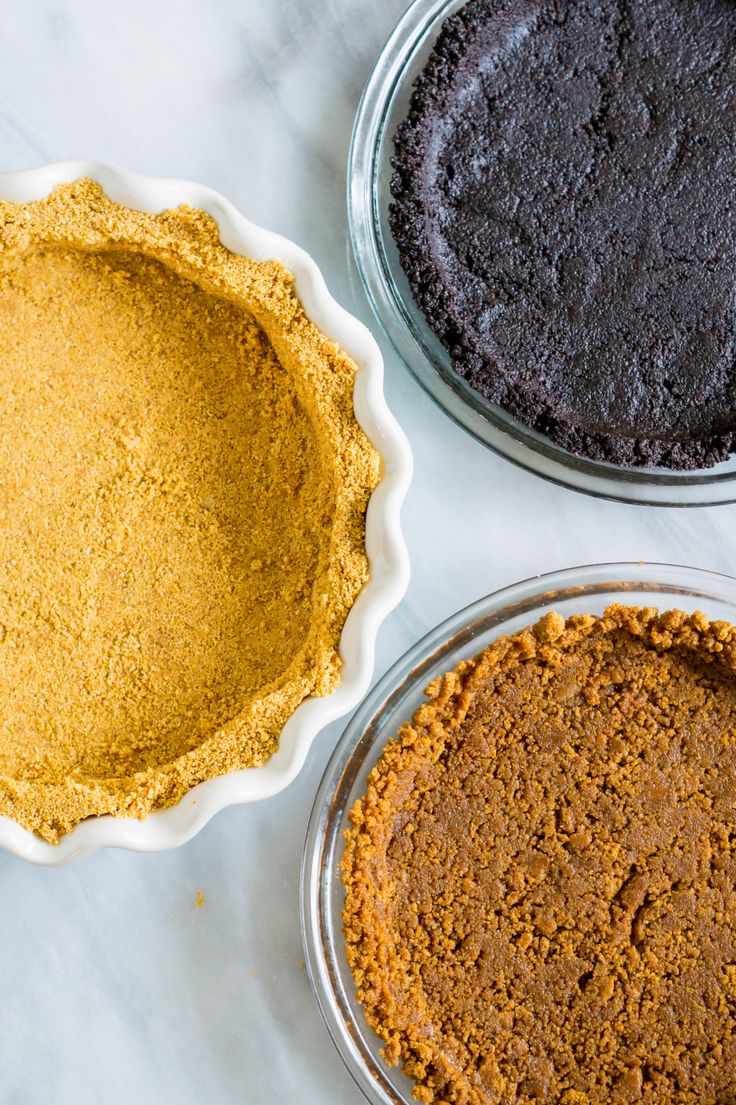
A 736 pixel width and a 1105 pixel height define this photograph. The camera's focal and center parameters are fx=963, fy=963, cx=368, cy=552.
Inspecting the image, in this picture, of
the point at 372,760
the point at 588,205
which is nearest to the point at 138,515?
the point at 372,760

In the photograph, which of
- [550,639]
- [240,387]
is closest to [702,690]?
[550,639]

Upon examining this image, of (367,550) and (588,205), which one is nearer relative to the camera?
(367,550)

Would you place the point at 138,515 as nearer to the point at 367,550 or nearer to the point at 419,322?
the point at 367,550

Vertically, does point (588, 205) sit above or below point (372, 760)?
above

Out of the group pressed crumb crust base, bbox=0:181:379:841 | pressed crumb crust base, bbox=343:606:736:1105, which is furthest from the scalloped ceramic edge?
pressed crumb crust base, bbox=343:606:736:1105

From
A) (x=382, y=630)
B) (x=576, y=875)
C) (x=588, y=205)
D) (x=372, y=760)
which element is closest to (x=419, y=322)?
(x=588, y=205)

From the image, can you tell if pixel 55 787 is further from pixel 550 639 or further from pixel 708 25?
pixel 708 25

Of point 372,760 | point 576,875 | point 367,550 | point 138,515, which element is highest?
point 138,515
